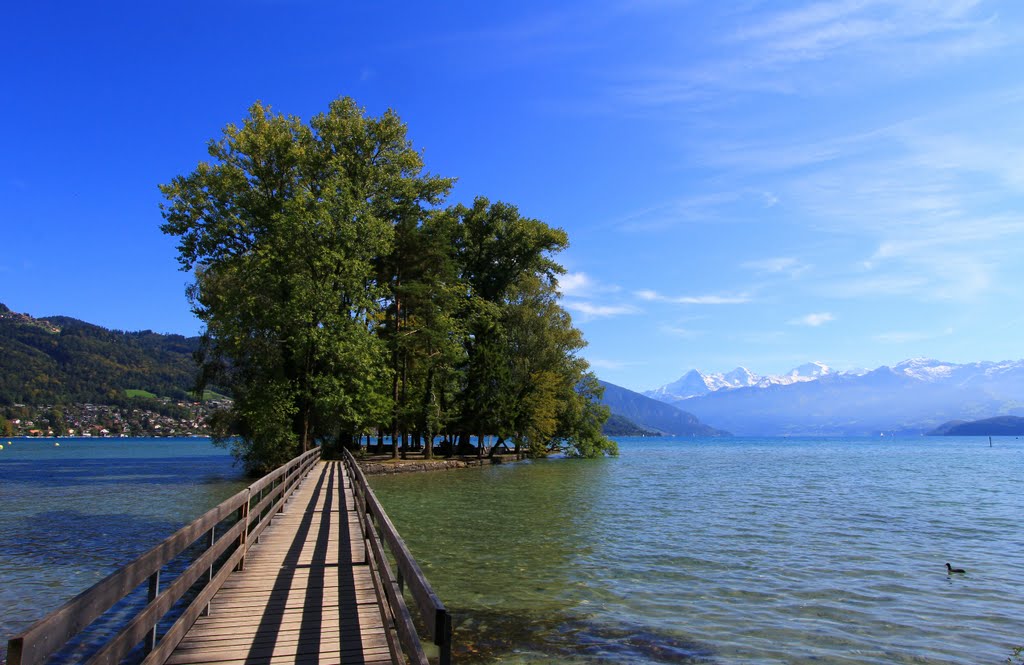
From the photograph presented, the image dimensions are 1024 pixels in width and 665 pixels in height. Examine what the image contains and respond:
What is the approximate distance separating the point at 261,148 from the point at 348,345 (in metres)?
11.4

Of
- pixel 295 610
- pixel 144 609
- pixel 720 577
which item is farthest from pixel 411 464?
pixel 144 609

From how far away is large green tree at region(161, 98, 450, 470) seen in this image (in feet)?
108

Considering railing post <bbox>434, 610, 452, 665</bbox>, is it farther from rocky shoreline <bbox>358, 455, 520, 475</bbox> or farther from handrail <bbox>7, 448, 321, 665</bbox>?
rocky shoreline <bbox>358, 455, 520, 475</bbox>

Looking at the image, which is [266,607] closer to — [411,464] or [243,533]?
[243,533]

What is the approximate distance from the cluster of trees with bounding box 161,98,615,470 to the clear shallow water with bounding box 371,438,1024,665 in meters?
10.7

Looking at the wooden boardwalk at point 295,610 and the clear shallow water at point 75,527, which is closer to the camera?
the wooden boardwalk at point 295,610

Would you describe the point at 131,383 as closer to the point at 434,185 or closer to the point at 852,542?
the point at 434,185

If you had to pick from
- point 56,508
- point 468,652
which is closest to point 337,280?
point 56,508

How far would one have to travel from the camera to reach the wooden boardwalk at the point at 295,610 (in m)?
6.18

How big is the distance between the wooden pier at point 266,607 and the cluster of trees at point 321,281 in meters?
22.2

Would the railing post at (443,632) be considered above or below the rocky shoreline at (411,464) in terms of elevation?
above

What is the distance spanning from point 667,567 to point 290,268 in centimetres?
2606

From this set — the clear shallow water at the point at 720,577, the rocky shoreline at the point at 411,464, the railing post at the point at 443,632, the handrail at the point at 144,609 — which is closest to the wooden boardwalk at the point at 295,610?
the handrail at the point at 144,609

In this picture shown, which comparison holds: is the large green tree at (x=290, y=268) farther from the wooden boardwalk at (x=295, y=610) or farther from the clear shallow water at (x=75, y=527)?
the wooden boardwalk at (x=295, y=610)
